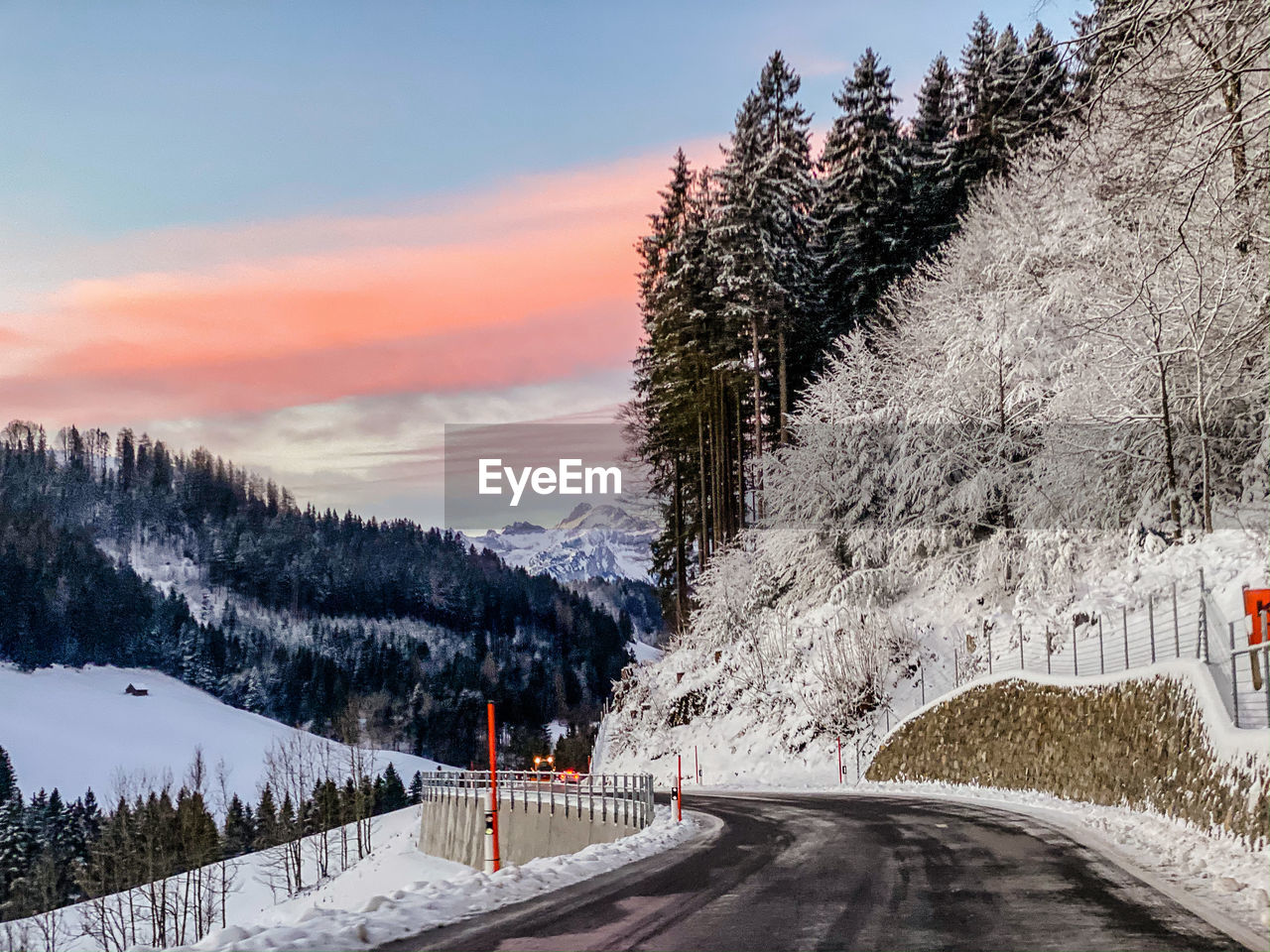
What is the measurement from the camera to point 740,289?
46.4 meters

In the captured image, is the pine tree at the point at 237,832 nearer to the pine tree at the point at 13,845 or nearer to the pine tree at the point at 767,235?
the pine tree at the point at 13,845

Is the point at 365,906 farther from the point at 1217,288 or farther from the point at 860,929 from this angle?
the point at 1217,288

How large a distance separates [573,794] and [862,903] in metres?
23.0

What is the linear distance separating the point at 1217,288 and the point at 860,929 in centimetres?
1964

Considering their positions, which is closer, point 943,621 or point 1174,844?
point 1174,844

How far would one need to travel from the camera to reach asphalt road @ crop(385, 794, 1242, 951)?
7.30 m

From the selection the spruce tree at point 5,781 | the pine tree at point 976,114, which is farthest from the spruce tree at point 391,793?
the pine tree at point 976,114

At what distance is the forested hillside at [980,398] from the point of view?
55.7 ft

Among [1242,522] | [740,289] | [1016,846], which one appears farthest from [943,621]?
[1016,846]

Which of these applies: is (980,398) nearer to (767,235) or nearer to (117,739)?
(767,235)

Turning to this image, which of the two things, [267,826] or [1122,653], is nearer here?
[1122,653]

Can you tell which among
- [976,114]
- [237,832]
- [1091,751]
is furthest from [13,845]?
[1091,751]

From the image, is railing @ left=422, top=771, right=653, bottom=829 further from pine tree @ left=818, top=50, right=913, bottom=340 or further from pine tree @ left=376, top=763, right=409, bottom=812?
pine tree @ left=376, top=763, right=409, bottom=812

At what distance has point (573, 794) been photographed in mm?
30781
